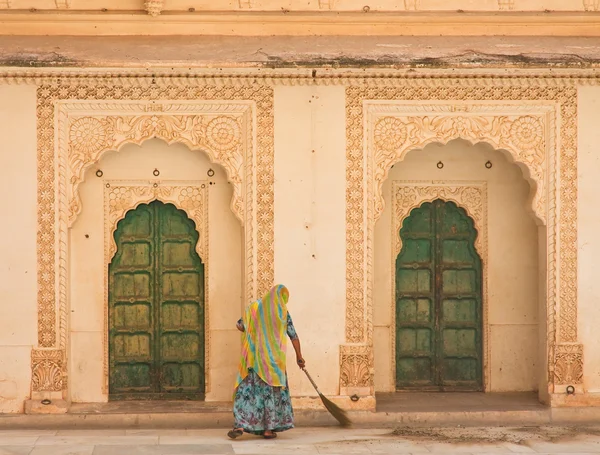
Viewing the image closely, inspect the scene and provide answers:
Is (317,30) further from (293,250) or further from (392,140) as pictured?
(293,250)

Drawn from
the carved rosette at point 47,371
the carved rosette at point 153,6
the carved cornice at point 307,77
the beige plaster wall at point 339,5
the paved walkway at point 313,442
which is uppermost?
the beige plaster wall at point 339,5

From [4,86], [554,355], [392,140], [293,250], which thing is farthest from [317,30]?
[554,355]

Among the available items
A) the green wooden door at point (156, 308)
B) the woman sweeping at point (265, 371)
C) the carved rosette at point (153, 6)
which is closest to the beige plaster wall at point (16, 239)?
the green wooden door at point (156, 308)

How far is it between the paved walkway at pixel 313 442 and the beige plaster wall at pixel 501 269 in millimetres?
1183

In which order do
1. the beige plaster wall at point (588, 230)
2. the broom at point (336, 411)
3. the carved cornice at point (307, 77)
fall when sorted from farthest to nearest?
the beige plaster wall at point (588, 230) < the carved cornice at point (307, 77) < the broom at point (336, 411)

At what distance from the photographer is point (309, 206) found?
1142 cm

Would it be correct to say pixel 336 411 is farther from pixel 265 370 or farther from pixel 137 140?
pixel 137 140

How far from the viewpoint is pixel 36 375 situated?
11211mm

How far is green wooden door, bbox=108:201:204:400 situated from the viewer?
11.8 metres

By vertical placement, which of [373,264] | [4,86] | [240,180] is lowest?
[373,264]

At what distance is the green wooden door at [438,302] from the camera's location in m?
12.2

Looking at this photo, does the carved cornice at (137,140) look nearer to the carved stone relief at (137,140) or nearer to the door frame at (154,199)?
the carved stone relief at (137,140)

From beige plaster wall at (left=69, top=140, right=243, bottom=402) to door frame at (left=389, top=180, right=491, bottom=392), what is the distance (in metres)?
1.51

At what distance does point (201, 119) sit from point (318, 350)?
2308 mm
